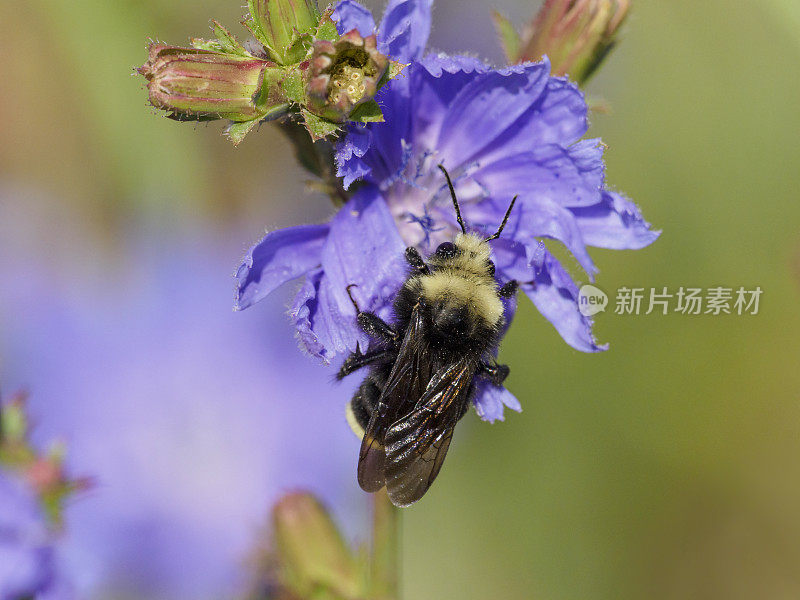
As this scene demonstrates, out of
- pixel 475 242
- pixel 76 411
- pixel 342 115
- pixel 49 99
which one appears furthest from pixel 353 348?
pixel 49 99

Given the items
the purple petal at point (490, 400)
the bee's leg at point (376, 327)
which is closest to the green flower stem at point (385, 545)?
the purple petal at point (490, 400)

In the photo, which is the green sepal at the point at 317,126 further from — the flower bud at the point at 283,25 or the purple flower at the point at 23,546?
the purple flower at the point at 23,546

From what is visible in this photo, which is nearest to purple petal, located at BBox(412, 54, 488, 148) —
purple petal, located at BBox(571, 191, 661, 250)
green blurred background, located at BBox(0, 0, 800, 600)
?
purple petal, located at BBox(571, 191, 661, 250)

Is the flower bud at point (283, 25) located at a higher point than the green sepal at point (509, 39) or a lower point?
lower

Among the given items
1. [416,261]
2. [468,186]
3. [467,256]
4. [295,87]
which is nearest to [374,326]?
[416,261]

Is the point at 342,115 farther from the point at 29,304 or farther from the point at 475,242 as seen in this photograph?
the point at 29,304

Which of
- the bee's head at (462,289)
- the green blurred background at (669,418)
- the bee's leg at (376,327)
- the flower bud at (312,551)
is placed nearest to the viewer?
the bee's leg at (376,327)

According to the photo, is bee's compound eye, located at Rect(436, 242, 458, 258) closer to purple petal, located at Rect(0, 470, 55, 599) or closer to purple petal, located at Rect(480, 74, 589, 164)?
purple petal, located at Rect(480, 74, 589, 164)

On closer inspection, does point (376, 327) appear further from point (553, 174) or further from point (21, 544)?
point (21, 544)
